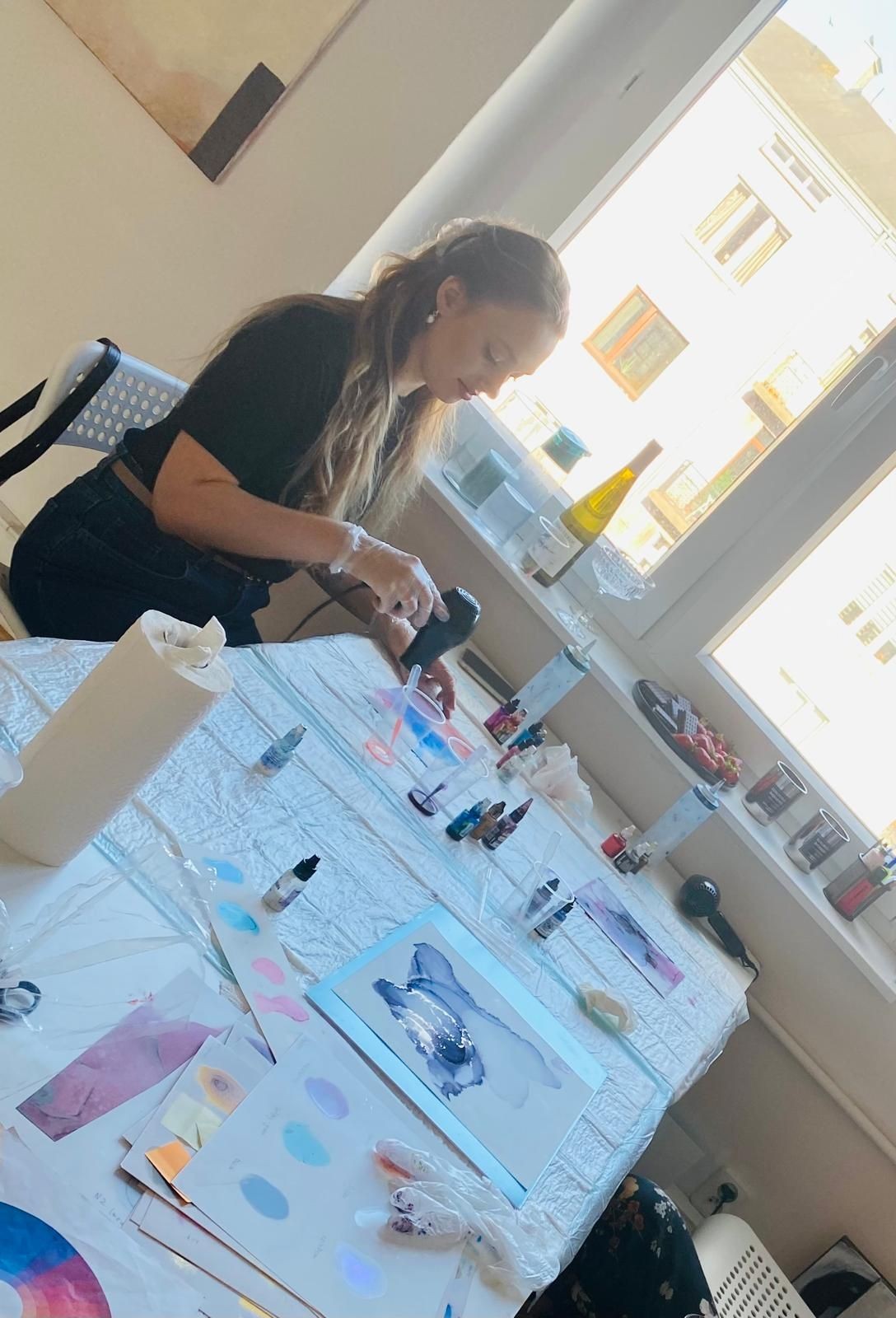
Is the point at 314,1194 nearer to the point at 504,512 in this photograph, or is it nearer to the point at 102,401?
the point at 102,401

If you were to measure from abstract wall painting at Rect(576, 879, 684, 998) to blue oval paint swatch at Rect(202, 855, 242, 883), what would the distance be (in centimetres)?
65

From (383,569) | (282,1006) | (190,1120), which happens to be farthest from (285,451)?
(190,1120)

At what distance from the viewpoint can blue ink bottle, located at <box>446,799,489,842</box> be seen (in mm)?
1225

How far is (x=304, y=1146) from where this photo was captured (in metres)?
0.66

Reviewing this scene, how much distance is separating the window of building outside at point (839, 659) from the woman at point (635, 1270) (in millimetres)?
1038

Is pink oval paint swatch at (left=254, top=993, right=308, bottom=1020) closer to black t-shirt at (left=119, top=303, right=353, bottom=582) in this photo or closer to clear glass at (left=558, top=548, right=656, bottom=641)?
black t-shirt at (left=119, top=303, right=353, bottom=582)

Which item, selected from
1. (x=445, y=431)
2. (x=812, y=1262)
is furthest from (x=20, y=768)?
(x=812, y=1262)

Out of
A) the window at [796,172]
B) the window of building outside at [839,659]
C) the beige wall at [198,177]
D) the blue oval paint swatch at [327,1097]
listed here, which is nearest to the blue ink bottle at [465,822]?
the blue oval paint swatch at [327,1097]

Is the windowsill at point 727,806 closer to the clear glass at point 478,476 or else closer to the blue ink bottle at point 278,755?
the clear glass at point 478,476

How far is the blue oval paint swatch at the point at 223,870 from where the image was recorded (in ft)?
2.72

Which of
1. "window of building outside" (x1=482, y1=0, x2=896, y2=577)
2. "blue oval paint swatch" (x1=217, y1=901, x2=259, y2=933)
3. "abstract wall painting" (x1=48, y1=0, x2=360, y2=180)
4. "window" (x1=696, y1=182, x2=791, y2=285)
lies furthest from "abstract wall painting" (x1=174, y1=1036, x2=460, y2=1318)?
"window" (x1=696, y1=182, x2=791, y2=285)

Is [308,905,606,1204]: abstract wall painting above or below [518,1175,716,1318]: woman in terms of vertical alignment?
above

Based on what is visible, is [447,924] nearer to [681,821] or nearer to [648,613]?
[681,821]

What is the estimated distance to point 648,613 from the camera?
6.59ft
